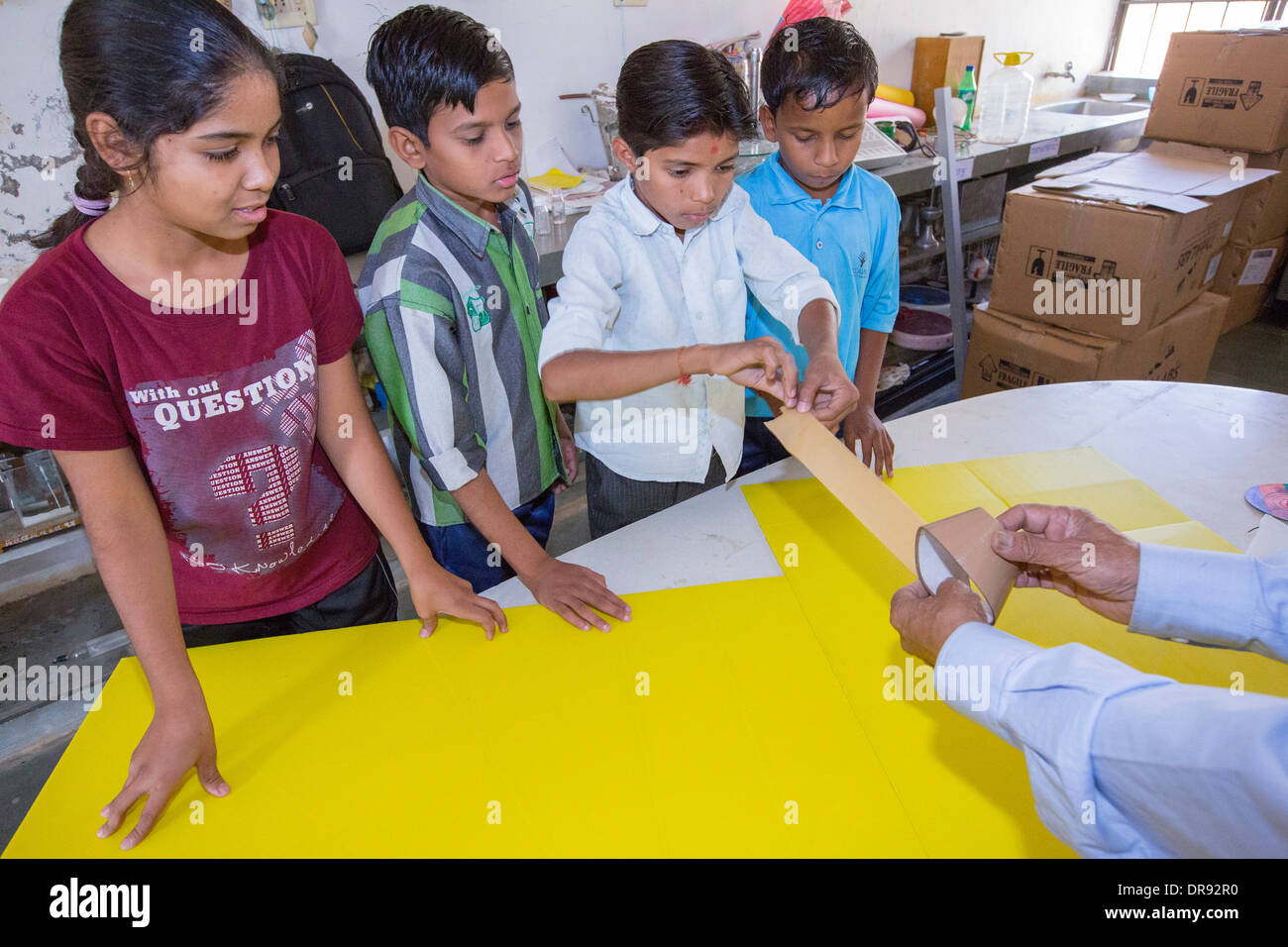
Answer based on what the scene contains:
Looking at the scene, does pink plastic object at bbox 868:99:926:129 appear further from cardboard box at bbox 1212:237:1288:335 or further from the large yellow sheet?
the large yellow sheet

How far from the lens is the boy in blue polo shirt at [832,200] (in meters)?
1.23

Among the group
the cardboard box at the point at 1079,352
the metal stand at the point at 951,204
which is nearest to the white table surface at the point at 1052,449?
the cardboard box at the point at 1079,352

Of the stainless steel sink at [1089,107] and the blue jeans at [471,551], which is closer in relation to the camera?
the blue jeans at [471,551]

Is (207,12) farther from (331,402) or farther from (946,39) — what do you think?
(946,39)

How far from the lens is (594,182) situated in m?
2.29

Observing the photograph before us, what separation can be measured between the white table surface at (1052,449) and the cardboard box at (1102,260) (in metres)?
0.64

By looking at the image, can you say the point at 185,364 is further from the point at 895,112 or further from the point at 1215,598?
the point at 895,112

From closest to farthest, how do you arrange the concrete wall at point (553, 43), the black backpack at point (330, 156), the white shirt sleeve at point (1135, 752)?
the white shirt sleeve at point (1135, 752) < the concrete wall at point (553, 43) < the black backpack at point (330, 156)

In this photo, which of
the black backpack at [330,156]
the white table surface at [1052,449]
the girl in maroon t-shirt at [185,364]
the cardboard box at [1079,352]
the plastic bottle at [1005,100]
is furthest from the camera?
the plastic bottle at [1005,100]

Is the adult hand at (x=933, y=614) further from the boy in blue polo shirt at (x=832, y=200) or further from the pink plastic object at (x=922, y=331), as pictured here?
the pink plastic object at (x=922, y=331)

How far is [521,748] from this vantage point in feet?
2.64

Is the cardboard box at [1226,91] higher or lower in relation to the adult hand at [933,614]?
higher
